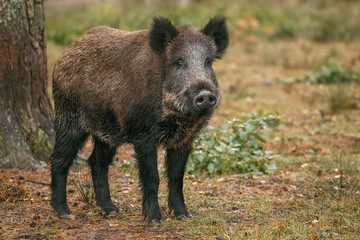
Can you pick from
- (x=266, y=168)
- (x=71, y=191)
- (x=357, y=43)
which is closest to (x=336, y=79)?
(x=357, y=43)

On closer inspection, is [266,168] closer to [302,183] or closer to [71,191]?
[302,183]

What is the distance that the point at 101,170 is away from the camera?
5965mm

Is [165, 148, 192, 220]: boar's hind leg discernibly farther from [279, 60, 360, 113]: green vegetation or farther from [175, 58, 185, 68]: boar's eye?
[279, 60, 360, 113]: green vegetation

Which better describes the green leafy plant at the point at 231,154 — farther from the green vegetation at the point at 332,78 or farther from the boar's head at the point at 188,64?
the green vegetation at the point at 332,78

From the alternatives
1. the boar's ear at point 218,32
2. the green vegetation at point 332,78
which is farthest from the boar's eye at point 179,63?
the green vegetation at point 332,78

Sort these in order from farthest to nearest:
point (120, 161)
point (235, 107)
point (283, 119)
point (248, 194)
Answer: point (235, 107)
point (283, 119)
point (120, 161)
point (248, 194)

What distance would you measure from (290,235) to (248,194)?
148cm

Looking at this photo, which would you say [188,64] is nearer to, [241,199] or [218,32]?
[218,32]

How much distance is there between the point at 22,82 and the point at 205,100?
2.79 m

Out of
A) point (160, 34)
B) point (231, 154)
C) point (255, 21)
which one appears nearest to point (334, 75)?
point (231, 154)

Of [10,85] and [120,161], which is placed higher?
[10,85]

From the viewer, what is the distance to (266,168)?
7.12m

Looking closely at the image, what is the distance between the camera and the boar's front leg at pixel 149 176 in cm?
525

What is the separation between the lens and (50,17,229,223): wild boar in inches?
205
